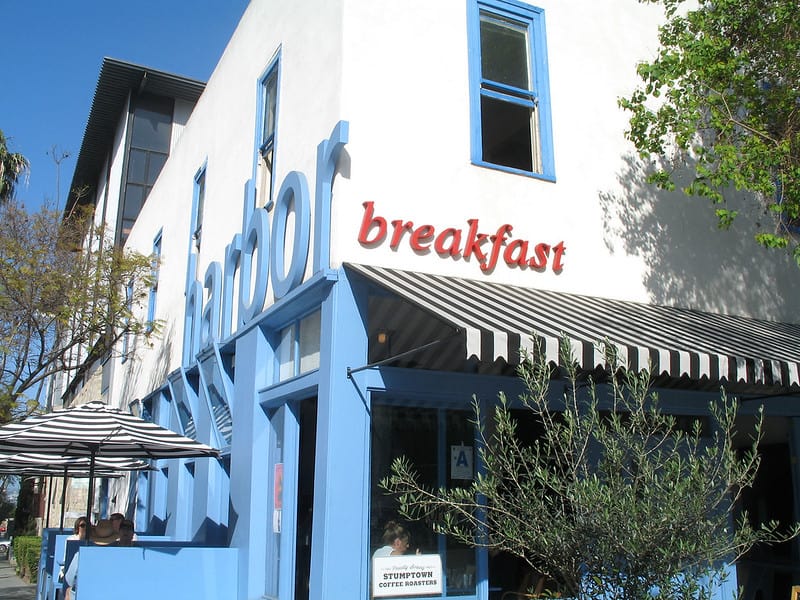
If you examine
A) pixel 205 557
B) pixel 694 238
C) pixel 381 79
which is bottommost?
pixel 205 557

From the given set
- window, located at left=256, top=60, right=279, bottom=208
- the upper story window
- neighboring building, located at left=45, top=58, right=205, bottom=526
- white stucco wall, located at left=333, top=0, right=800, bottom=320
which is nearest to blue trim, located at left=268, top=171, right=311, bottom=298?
white stucco wall, located at left=333, top=0, right=800, bottom=320

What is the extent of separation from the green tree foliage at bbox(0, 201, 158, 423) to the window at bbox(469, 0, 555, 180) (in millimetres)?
9069

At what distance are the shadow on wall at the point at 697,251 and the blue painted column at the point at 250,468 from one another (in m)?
4.22

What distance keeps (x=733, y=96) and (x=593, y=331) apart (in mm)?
3507

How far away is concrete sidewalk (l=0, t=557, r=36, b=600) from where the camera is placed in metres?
16.0

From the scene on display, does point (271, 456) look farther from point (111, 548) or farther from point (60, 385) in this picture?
point (60, 385)

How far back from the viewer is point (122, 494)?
17938 millimetres

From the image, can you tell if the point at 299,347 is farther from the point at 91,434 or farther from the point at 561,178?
the point at 561,178

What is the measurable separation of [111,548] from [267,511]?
1609 millimetres

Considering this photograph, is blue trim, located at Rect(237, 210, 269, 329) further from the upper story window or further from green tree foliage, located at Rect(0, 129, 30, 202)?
green tree foliage, located at Rect(0, 129, 30, 202)

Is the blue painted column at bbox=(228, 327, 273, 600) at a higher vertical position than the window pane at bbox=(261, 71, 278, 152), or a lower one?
lower

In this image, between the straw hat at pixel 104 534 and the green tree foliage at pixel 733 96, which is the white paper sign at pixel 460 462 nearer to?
the green tree foliage at pixel 733 96

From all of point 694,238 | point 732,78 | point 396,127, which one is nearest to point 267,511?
point 396,127

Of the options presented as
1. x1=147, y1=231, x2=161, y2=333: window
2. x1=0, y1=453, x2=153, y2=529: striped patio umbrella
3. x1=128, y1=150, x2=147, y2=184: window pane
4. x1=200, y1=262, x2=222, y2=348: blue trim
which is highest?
x1=128, y1=150, x2=147, y2=184: window pane
